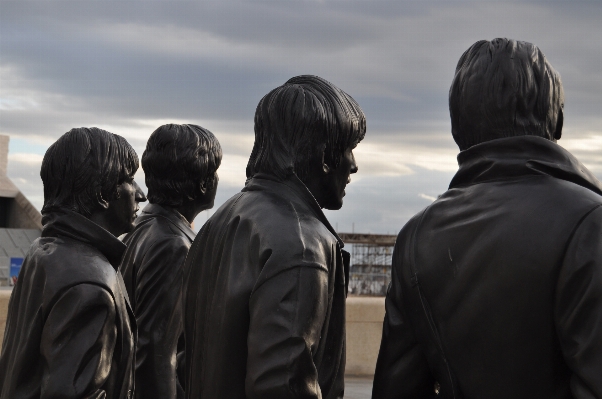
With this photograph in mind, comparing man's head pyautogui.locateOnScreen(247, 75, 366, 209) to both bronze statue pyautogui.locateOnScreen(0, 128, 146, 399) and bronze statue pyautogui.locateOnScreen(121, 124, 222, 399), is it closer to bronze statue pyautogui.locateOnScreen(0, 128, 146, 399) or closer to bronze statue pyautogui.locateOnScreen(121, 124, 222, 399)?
bronze statue pyautogui.locateOnScreen(0, 128, 146, 399)

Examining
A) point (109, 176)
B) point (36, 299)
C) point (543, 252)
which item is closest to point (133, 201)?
point (109, 176)

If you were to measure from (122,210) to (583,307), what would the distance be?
2158 mm

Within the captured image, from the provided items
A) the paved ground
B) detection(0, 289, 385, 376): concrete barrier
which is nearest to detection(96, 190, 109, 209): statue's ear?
the paved ground

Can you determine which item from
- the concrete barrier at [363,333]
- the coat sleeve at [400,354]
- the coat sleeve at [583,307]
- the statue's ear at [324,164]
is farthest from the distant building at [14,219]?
the coat sleeve at [583,307]

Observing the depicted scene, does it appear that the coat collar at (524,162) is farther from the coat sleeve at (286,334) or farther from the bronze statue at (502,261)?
the coat sleeve at (286,334)

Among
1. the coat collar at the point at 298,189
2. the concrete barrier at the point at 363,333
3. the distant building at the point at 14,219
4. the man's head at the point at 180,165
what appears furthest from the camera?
the distant building at the point at 14,219

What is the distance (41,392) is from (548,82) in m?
2.13

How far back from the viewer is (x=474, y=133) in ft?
9.89

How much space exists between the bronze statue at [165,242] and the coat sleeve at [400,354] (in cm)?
128

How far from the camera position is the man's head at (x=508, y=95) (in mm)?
2941

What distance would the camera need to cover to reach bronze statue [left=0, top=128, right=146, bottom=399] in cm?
350

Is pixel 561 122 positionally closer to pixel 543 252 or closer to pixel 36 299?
pixel 543 252

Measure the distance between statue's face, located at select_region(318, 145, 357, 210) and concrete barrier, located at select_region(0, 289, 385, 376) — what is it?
686 centimetres

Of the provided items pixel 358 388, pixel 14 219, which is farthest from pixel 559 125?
pixel 14 219
